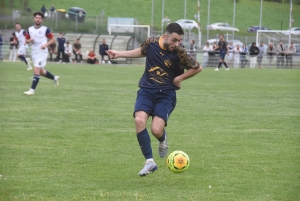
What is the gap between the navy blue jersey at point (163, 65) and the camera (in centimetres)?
767

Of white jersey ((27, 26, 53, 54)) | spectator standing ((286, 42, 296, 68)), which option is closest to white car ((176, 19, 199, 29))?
spectator standing ((286, 42, 296, 68))

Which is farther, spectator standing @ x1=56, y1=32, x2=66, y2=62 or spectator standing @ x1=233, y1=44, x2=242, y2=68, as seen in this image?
spectator standing @ x1=233, y1=44, x2=242, y2=68

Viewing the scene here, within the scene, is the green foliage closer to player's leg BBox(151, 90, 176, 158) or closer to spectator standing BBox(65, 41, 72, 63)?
spectator standing BBox(65, 41, 72, 63)

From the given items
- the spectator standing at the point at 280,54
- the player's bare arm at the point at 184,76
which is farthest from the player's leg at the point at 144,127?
the spectator standing at the point at 280,54

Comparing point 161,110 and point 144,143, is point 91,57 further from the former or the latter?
point 144,143

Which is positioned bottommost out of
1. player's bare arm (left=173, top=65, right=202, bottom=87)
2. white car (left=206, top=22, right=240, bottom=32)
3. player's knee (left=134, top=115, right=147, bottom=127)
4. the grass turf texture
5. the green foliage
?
the grass turf texture

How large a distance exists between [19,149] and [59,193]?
2782 mm

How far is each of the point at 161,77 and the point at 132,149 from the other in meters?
1.94

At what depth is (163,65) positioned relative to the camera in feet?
25.3

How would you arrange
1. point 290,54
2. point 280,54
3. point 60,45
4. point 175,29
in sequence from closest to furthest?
point 175,29 → point 60,45 → point 290,54 → point 280,54

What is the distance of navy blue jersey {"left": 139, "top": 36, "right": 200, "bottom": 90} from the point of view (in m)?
7.67

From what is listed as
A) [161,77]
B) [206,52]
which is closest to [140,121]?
[161,77]

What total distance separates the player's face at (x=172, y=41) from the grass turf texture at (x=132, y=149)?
5.07ft

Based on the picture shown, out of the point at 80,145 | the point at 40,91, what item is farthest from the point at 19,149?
the point at 40,91
